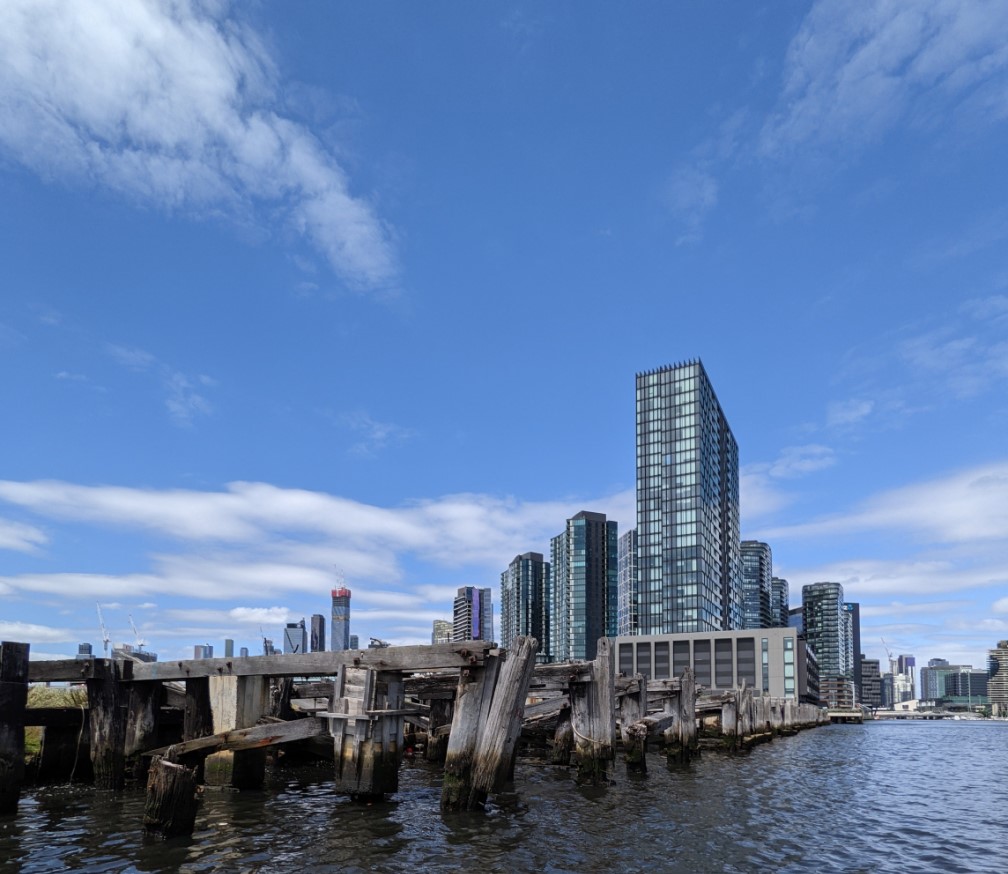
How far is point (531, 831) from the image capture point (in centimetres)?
1617

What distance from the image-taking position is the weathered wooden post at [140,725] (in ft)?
66.6

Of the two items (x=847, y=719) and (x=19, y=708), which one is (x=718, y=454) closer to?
(x=847, y=719)

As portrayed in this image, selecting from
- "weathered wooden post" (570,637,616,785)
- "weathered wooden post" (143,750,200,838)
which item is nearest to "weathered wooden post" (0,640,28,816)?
"weathered wooden post" (143,750,200,838)

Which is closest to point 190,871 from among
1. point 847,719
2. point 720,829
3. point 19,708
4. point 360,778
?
point 360,778

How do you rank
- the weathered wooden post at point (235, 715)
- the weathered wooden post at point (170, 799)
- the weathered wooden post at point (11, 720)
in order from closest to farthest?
the weathered wooden post at point (170, 799) < the weathered wooden post at point (11, 720) < the weathered wooden post at point (235, 715)

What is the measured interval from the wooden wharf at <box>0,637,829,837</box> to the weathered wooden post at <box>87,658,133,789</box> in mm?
26

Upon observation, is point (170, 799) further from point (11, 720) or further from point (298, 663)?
point (11, 720)

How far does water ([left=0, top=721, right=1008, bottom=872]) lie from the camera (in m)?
13.6

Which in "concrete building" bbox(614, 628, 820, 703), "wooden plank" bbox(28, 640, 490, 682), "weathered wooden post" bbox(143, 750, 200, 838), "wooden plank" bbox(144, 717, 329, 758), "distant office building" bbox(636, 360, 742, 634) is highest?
"distant office building" bbox(636, 360, 742, 634)

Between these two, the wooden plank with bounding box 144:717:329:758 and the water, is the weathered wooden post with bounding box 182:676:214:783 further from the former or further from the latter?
the wooden plank with bounding box 144:717:329:758

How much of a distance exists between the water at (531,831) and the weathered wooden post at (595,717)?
82 cm

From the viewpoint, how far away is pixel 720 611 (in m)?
177

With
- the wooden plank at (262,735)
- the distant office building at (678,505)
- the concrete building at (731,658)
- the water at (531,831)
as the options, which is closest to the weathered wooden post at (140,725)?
the water at (531,831)

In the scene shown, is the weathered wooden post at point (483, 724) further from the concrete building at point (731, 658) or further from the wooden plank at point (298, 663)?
the concrete building at point (731, 658)
